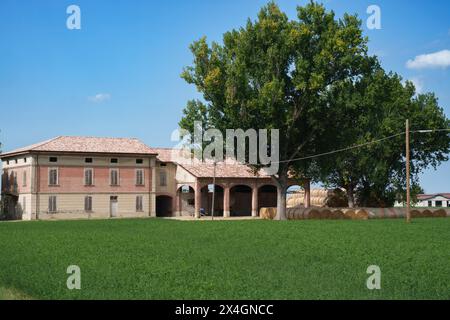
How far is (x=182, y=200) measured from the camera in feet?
196

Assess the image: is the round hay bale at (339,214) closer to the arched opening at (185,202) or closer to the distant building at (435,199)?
the arched opening at (185,202)

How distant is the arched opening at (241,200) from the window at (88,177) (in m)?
15.8

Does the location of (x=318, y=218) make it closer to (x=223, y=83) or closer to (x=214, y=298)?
(x=223, y=83)

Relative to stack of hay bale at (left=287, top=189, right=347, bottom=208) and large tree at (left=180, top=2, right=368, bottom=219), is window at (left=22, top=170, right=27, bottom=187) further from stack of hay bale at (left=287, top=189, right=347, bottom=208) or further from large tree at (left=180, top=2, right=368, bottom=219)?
stack of hay bale at (left=287, top=189, right=347, bottom=208)

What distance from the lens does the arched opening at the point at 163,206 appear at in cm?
6044

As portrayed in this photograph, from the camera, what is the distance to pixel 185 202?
60.0 meters

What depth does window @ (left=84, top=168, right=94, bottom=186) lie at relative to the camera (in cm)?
5434

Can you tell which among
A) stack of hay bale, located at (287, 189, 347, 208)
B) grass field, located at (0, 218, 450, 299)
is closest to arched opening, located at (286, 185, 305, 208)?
stack of hay bale, located at (287, 189, 347, 208)

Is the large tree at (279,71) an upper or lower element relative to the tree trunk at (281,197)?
upper

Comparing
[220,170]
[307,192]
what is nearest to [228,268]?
[220,170]

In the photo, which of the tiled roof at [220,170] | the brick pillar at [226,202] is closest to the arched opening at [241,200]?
the tiled roof at [220,170]
